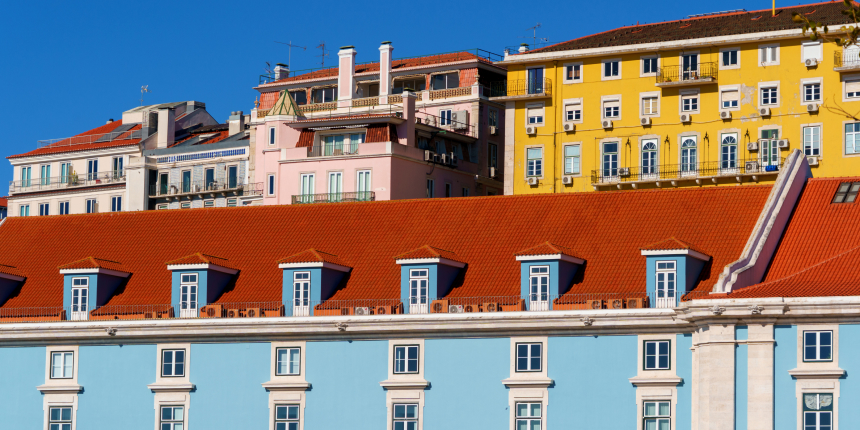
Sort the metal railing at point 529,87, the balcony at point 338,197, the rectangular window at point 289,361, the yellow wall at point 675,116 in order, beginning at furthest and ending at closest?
1. the metal railing at point 529,87
2. the balcony at point 338,197
3. the yellow wall at point 675,116
4. the rectangular window at point 289,361

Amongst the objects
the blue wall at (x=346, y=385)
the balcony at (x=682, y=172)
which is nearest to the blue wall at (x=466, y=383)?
the blue wall at (x=346, y=385)

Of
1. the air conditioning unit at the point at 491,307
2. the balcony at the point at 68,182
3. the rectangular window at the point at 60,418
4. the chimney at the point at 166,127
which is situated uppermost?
the chimney at the point at 166,127

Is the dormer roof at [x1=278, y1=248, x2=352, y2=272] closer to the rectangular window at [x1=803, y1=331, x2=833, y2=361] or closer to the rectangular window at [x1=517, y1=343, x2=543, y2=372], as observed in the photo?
the rectangular window at [x1=517, y1=343, x2=543, y2=372]

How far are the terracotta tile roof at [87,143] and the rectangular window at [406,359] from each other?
189 ft

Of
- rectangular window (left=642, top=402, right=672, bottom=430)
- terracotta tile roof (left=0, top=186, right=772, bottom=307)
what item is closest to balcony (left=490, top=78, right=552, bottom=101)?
terracotta tile roof (left=0, top=186, right=772, bottom=307)

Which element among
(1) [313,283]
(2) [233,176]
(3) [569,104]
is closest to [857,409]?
(1) [313,283]

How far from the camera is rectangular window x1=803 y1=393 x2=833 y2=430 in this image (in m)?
50.9

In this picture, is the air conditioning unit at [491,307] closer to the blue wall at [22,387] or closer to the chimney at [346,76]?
the blue wall at [22,387]

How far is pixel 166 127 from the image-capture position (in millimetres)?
113375

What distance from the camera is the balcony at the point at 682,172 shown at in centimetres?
8338

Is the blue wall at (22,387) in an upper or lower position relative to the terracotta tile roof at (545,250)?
lower

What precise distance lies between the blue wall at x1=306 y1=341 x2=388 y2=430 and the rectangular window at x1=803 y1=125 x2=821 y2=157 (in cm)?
3246

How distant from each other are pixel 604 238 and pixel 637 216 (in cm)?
171

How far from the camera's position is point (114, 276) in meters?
63.9
